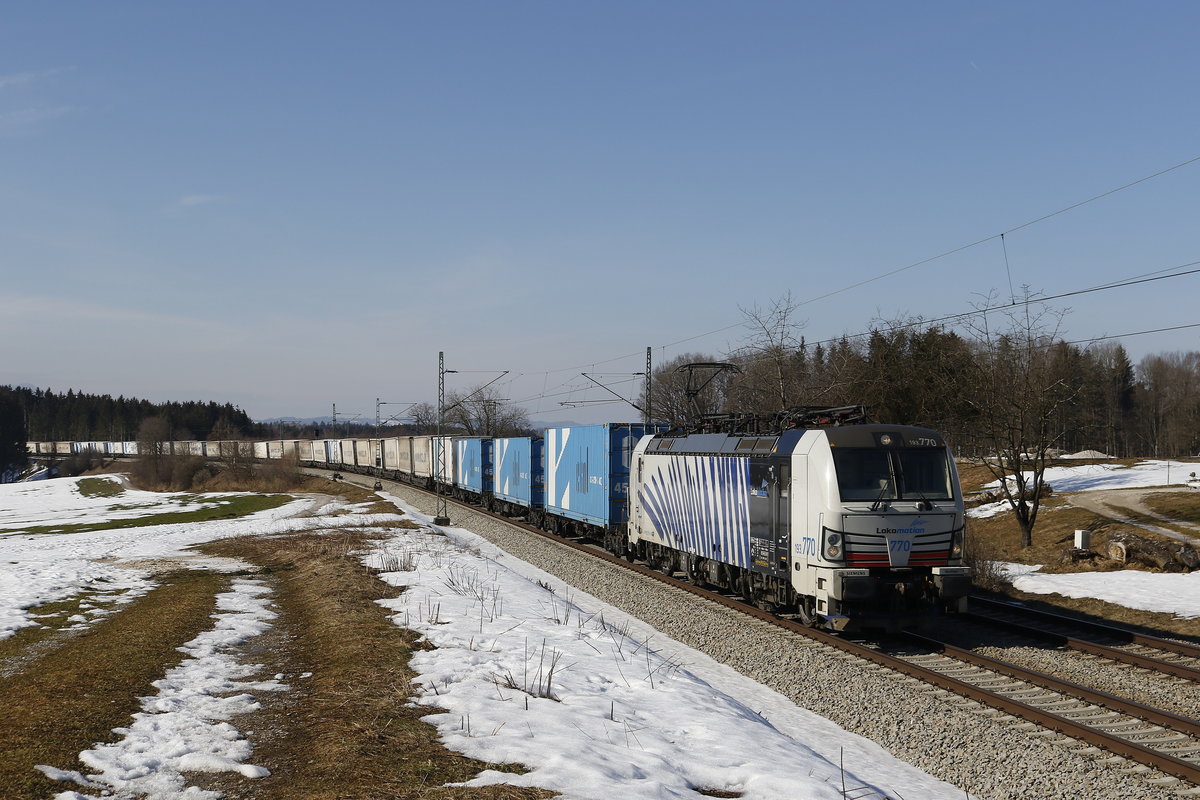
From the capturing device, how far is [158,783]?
676 centimetres

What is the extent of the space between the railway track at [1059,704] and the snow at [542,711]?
7.09 feet

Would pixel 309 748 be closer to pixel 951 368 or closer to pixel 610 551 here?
pixel 610 551

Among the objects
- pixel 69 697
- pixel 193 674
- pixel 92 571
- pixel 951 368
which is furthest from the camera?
pixel 951 368

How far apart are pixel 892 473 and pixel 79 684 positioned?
11457 mm

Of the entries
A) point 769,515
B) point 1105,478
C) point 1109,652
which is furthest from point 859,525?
point 1105,478

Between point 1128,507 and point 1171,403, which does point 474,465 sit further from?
point 1171,403

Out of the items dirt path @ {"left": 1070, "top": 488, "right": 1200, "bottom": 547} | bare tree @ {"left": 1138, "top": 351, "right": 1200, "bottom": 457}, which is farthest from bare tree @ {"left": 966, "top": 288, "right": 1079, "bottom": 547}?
bare tree @ {"left": 1138, "top": 351, "right": 1200, "bottom": 457}

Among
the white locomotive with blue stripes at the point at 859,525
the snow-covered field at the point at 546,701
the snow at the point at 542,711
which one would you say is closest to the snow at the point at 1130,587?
the snow-covered field at the point at 546,701

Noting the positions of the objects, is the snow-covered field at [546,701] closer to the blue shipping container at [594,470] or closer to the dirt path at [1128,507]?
the blue shipping container at [594,470]

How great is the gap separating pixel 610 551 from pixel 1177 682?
17453mm

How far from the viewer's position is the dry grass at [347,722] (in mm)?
6609

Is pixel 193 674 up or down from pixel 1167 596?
up

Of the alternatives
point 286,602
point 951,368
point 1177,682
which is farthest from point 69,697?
point 951,368

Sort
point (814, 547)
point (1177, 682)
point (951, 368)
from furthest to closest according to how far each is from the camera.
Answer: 1. point (951, 368)
2. point (814, 547)
3. point (1177, 682)
